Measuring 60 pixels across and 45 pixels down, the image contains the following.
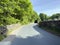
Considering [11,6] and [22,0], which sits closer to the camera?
[11,6]

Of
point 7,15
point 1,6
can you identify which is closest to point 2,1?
point 1,6

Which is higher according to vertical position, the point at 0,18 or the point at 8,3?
the point at 8,3

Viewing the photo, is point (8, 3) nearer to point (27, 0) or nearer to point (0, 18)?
point (0, 18)

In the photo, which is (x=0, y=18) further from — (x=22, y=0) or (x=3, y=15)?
(x=22, y=0)

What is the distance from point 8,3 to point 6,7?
1.36 metres

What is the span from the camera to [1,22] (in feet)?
120

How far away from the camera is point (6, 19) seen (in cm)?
3678

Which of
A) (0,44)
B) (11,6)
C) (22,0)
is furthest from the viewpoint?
(22,0)

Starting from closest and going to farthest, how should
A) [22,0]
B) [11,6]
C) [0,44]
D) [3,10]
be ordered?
[0,44] < [3,10] < [11,6] < [22,0]

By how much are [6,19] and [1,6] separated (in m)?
2.67

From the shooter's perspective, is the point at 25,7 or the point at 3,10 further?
the point at 25,7

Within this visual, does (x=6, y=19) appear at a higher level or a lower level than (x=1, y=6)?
lower

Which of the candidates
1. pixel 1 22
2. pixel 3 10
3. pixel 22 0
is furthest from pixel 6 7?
pixel 22 0

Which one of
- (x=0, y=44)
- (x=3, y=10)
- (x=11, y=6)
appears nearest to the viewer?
(x=0, y=44)
